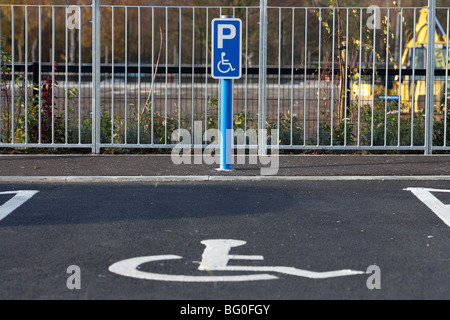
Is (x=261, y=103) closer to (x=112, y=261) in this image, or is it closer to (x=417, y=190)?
(x=417, y=190)

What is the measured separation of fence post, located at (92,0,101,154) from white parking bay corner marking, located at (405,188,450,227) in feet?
14.9

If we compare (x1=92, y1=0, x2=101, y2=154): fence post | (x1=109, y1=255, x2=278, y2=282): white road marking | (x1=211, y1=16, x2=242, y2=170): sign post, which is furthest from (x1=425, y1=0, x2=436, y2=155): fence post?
(x1=109, y1=255, x2=278, y2=282): white road marking

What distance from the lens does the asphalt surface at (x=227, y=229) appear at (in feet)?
17.3

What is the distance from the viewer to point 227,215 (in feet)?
25.5

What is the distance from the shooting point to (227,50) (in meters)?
10.1

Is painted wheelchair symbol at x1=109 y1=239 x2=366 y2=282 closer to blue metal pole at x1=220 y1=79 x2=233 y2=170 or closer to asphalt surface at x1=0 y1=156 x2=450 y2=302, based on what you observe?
asphalt surface at x1=0 y1=156 x2=450 y2=302

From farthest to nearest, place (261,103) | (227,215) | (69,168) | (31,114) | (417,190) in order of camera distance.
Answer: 1. (31,114)
2. (261,103)
3. (69,168)
4. (417,190)
5. (227,215)

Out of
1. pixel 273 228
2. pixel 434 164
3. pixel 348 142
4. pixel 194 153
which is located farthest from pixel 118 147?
pixel 273 228

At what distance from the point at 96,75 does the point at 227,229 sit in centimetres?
541

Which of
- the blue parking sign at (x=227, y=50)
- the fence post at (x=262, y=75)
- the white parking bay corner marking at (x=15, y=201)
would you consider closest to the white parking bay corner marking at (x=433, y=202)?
the blue parking sign at (x=227, y=50)

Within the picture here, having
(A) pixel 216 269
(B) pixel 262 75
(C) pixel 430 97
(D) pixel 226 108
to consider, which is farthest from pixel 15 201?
(C) pixel 430 97

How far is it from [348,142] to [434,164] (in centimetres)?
187

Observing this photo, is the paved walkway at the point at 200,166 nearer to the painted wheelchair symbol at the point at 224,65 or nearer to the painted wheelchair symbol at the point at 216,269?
the painted wheelchair symbol at the point at 224,65

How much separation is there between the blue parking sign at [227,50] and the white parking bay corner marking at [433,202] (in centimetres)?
238
